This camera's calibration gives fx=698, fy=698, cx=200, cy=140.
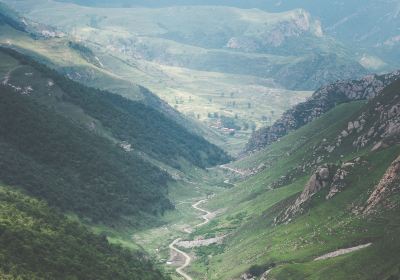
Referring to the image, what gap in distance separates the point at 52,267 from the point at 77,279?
812cm

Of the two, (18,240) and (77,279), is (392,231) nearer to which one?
(77,279)

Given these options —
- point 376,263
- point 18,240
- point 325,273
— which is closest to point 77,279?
point 18,240

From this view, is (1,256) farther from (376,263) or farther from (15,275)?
(376,263)

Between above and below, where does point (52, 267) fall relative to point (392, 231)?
below

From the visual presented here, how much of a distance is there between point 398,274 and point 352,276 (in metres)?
31.7

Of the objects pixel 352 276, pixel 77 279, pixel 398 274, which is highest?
pixel 398 274

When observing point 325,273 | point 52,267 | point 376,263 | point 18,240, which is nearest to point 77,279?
point 52,267

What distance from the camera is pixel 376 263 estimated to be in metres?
179

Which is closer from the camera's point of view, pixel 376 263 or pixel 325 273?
pixel 376 263

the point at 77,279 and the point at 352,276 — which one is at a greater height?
the point at 352,276

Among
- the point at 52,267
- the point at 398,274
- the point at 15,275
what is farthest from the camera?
the point at 52,267

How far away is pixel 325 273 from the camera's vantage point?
644 ft

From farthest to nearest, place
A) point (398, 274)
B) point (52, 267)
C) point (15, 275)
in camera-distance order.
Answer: point (52, 267) < point (15, 275) < point (398, 274)

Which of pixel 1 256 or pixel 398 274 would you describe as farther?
pixel 1 256
